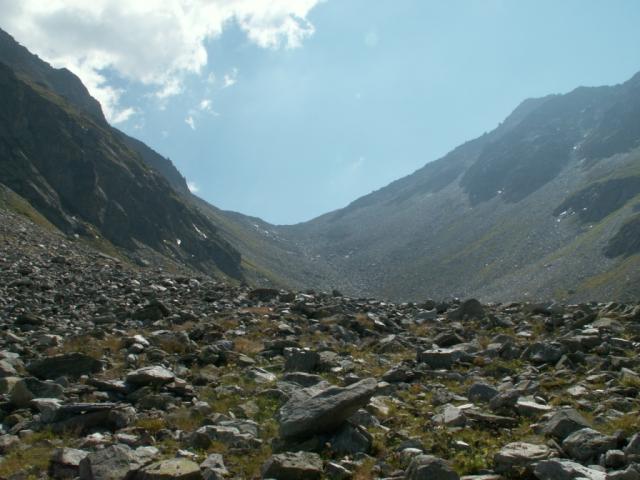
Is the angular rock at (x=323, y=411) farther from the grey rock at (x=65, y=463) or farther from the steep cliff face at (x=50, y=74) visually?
the steep cliff face at (x=50, y=74)

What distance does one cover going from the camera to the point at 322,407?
959cm

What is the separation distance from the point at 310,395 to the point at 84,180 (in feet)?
338

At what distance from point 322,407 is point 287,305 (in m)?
15.4

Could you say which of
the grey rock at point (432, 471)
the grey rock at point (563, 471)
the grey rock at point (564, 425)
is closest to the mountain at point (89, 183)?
the grey rock at point (564, 425)

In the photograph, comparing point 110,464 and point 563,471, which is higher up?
point 110,464

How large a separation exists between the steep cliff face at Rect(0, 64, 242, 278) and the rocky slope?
255 feet

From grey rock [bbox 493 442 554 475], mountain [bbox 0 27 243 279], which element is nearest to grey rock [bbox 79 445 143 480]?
grey rock [bbox 493 442 554 475]

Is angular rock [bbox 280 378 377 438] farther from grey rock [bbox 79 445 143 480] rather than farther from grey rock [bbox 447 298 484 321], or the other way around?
grey rock [bbox 447 298 484 321]

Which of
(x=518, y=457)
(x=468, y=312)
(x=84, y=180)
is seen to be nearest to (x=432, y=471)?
(x=518, y=457)

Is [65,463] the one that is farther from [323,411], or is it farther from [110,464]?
[323,411]

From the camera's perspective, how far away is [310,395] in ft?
35.2

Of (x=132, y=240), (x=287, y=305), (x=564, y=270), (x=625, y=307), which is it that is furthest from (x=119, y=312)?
(x=564, y=270)

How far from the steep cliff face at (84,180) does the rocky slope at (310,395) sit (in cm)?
7766

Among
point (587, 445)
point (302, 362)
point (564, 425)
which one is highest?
point (302, 362)
